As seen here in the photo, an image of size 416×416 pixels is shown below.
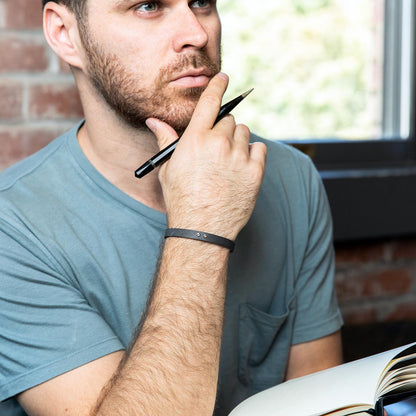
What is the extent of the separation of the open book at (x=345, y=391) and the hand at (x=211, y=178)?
27 cm

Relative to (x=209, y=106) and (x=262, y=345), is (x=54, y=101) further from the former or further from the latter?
(x=262, y=345)

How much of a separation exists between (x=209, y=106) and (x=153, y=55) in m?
0.14

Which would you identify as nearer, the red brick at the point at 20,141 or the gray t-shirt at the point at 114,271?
the gray t-shirt at the point at 114,271

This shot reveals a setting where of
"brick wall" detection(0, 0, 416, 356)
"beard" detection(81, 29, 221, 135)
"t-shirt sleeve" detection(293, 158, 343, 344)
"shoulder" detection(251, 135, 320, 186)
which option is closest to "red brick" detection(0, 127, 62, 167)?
"brick wall" detection(0, 0, 416, 356)

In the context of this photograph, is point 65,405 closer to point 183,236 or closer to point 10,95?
point 183,236

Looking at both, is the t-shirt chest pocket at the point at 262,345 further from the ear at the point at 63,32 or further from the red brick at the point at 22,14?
the red brick at the point at 22,14

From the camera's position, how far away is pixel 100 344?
966mm

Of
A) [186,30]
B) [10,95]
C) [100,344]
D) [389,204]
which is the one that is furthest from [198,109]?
[389,204]

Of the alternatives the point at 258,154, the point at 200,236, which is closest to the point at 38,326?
the point at 200,236

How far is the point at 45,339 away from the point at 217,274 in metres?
0.28

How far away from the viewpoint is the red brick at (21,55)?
1480mm

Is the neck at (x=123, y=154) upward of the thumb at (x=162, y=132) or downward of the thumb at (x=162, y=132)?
downward

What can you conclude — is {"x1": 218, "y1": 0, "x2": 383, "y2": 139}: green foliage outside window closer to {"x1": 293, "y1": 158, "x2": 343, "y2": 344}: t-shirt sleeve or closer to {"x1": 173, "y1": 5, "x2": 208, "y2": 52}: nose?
{"x1": 293, "y1": 158, "x2": 343, "y2": 344}: t-shirt sleeve

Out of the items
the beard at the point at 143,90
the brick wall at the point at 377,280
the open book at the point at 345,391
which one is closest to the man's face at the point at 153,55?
A: the beard at the point at 143,90
